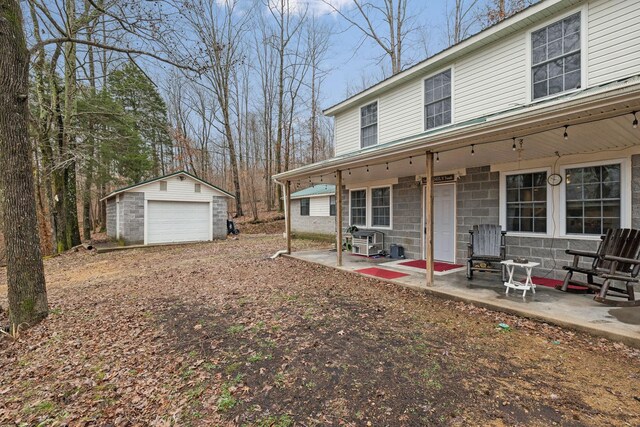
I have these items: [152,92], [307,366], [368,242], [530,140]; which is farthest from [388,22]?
[307,366]

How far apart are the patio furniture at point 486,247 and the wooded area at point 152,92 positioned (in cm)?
588

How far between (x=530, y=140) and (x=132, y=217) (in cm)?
1385

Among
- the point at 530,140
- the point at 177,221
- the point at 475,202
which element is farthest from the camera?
the point at 177,221

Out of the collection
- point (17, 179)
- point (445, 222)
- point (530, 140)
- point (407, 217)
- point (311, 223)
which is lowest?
point (311, 223)

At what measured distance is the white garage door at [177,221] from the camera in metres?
13.1

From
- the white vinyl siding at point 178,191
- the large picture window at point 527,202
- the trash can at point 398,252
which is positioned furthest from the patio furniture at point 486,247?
the white vinyl siding at point 178,191

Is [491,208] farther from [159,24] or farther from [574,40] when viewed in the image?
[159,24]

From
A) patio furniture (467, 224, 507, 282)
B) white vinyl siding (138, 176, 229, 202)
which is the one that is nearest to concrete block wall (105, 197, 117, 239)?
white vinyl siding (138, 176, 229, 202)

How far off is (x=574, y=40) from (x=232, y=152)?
19.2 meters

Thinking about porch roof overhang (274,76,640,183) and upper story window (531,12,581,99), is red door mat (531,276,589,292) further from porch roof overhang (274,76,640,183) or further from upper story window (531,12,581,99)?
upper story window (531,12,581,99)

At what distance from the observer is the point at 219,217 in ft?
49.1

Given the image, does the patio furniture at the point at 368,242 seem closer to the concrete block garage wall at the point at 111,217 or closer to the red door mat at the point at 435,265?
the red door mat at the point at 435,265

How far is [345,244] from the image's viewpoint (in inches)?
396

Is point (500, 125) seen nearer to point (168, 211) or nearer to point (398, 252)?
point (398, 252)
